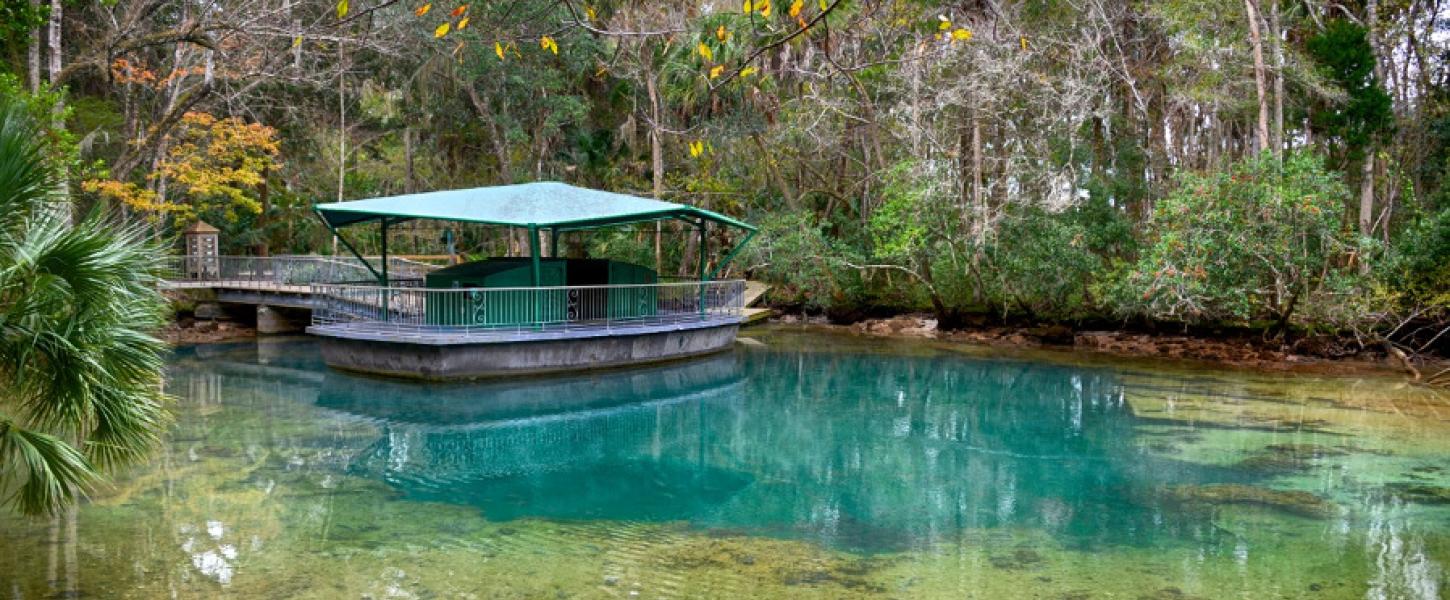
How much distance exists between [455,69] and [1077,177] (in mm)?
17174

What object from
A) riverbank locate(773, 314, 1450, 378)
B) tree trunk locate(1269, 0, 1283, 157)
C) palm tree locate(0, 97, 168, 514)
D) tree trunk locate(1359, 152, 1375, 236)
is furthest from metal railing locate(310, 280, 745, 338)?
tree trunk locate(1359, 152, 1375, 236)

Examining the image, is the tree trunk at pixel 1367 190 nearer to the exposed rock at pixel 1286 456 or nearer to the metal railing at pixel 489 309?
the exposed rock at pixel 1286 456

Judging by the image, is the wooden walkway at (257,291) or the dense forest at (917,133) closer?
the dense forest at (917,133)

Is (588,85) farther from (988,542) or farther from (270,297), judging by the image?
(988,542)

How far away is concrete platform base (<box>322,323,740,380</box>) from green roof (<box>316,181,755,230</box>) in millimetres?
2170

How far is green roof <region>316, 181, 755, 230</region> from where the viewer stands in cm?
1681

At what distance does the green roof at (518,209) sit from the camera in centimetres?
1681

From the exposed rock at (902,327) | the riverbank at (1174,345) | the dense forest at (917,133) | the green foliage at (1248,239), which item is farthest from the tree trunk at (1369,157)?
the exposed rock at (902,327)

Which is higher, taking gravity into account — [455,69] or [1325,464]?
[455,69]

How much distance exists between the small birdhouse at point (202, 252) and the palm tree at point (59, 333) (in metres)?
19.8

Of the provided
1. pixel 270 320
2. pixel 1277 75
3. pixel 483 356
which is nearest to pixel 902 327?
pixel 1277 75

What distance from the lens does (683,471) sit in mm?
10680

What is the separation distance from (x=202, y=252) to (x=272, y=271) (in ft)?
7.26

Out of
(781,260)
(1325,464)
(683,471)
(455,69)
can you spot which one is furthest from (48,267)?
(455,69)
